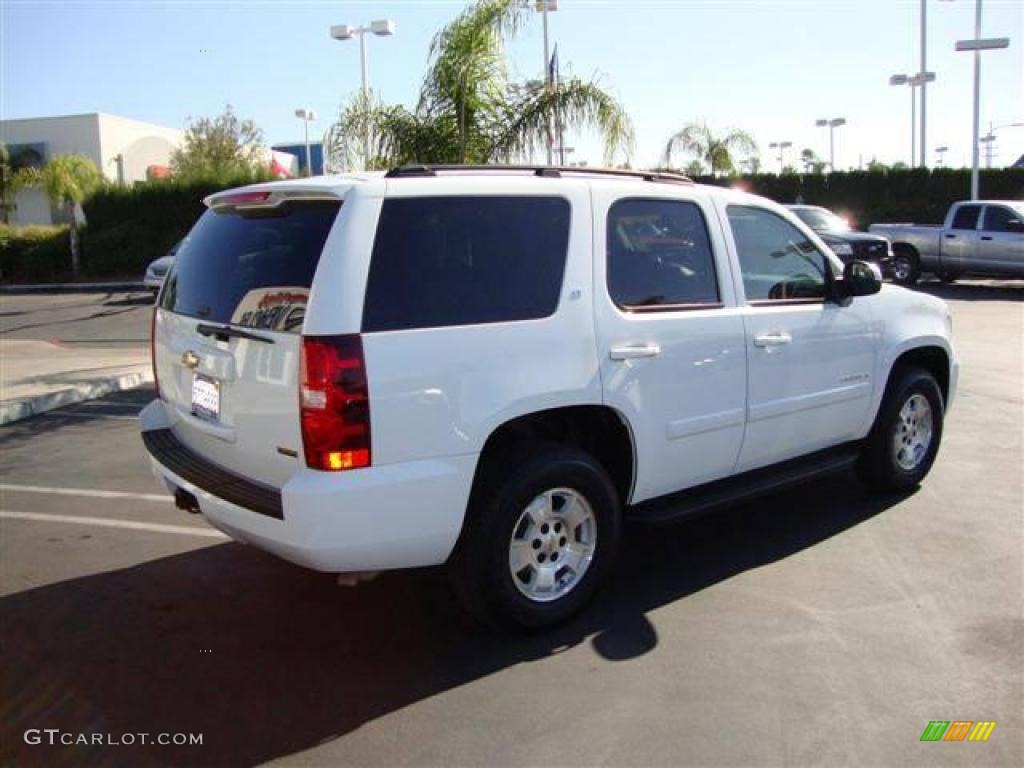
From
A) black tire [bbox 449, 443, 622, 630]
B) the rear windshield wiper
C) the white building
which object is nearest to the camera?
the rear windshield wiper

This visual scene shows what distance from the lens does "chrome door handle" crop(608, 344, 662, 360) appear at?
4066 mm

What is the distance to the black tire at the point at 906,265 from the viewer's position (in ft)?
68.1

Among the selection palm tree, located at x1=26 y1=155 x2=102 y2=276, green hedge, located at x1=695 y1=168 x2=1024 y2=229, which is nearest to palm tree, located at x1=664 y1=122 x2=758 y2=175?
green hedge, located at x1=695 y1=168 x2=1024 y2=229

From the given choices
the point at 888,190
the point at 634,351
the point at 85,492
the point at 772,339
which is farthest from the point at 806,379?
the point at 888,190

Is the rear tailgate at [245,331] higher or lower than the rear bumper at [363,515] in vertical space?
higher

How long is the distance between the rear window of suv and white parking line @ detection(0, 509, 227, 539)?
1581 millimetres

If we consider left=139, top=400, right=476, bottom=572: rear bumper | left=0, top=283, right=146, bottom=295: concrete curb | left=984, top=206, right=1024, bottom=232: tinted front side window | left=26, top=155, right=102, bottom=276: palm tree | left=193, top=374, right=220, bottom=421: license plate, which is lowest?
left=139, top=400, right=476, bottom=572: rear bumper

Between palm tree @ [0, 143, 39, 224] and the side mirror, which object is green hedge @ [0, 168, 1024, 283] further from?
the side mirror

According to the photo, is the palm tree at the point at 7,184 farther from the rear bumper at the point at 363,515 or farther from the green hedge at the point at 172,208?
the rear bumper at the point at 363,515

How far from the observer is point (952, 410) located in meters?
8.38

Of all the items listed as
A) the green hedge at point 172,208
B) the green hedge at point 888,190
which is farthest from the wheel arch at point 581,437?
the green hedge at point 888,190

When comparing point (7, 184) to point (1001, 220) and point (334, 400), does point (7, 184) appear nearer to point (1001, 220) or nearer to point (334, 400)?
point (1001, 220)

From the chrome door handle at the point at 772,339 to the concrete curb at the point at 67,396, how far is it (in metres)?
6.98

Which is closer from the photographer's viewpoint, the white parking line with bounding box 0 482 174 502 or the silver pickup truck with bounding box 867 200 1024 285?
the white parking line with bounding box 0 482 174 502
